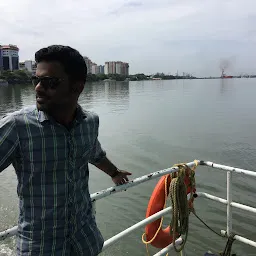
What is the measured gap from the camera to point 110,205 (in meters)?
5.83

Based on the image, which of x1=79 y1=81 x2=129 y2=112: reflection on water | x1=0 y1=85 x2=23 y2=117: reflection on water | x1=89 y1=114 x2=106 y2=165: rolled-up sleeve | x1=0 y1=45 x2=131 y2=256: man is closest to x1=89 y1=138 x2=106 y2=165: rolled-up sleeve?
x1=89 y1=114 x2=106 y2=165: rolled-up sleeve

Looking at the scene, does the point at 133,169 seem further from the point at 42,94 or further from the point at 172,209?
the point at 42,94

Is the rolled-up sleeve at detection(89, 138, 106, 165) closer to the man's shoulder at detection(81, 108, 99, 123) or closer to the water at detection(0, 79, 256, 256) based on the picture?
the man's shoulder at detection(81, 108, 99, 123)

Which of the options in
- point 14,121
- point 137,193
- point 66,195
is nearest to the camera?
point 14,121

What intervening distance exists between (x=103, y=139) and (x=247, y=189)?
21.8 ft

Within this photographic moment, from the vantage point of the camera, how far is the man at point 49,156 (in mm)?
1074

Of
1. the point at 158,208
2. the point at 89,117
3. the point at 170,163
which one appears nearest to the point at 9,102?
the point at 170,163

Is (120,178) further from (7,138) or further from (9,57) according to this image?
(9,57)

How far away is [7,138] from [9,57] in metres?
99.6

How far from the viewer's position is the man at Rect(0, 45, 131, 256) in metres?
1.07

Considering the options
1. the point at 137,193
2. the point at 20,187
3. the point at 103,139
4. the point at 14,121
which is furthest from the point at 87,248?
the point at 103,139

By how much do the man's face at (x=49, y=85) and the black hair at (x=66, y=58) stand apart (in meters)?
0.02

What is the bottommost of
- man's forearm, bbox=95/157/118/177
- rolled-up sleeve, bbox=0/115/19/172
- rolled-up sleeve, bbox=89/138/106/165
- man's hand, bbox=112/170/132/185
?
man's hand, bbox=112/170/132/185

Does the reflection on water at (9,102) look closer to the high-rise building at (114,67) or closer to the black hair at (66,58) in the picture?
the black hair at (66,58)
